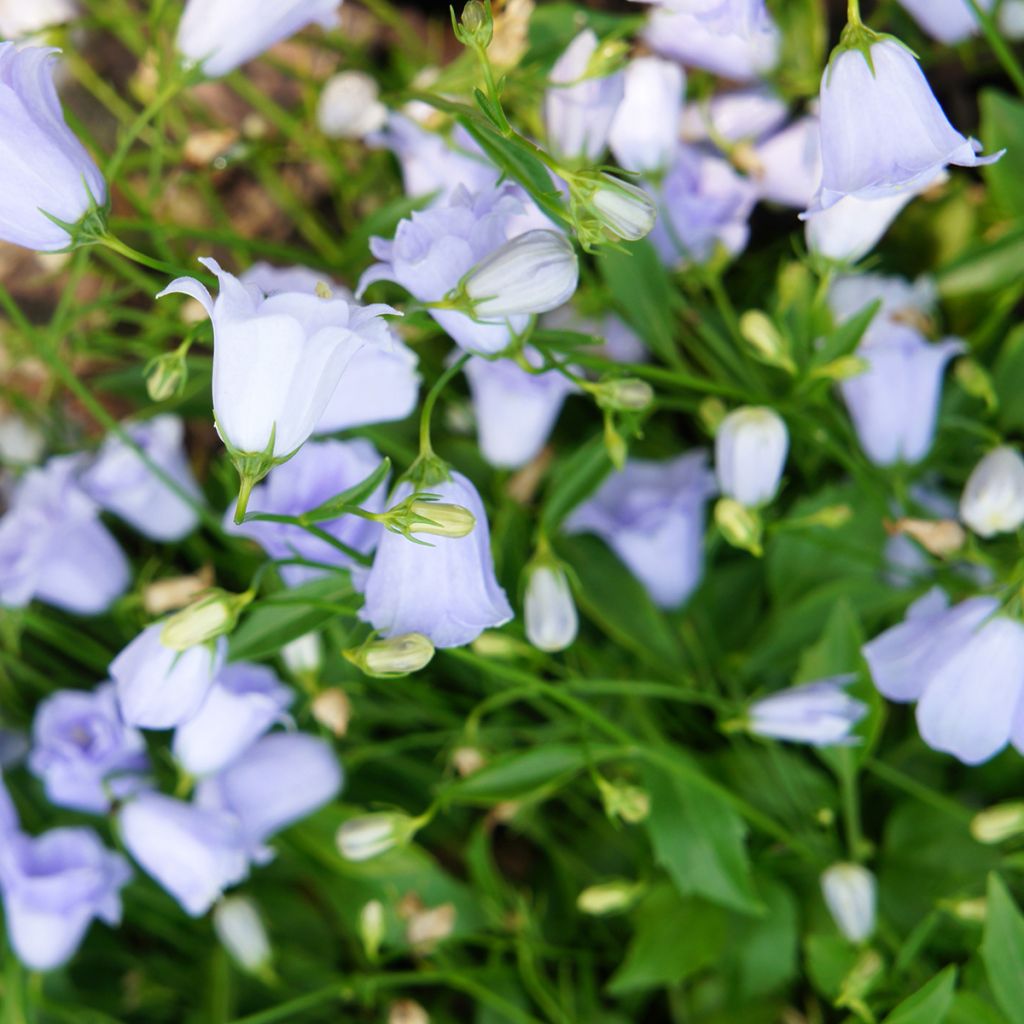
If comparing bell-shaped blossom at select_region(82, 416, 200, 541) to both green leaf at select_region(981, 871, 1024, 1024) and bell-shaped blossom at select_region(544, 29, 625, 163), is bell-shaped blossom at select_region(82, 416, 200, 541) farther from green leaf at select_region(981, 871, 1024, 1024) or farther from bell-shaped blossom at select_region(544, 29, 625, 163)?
green leaf at select_region(981, 871, 1024, 1024)

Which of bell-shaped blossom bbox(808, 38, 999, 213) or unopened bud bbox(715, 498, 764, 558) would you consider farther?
unopened bud bbox(715, 498, 764, 558)

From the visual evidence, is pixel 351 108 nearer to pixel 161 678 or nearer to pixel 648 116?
pixel 648 116

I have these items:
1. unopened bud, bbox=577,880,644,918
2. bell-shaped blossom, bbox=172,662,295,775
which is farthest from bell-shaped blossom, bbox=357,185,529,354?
unopened bud, bbox=577,880,644,918

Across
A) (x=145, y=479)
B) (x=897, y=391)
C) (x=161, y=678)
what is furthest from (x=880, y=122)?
(x=145, y=479)

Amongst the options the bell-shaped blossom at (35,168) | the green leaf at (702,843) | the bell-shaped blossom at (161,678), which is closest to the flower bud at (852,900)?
the green leaf at (702,843)

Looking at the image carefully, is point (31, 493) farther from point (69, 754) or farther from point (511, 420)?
point (511, 420)

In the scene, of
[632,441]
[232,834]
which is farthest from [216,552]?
[632,441]
